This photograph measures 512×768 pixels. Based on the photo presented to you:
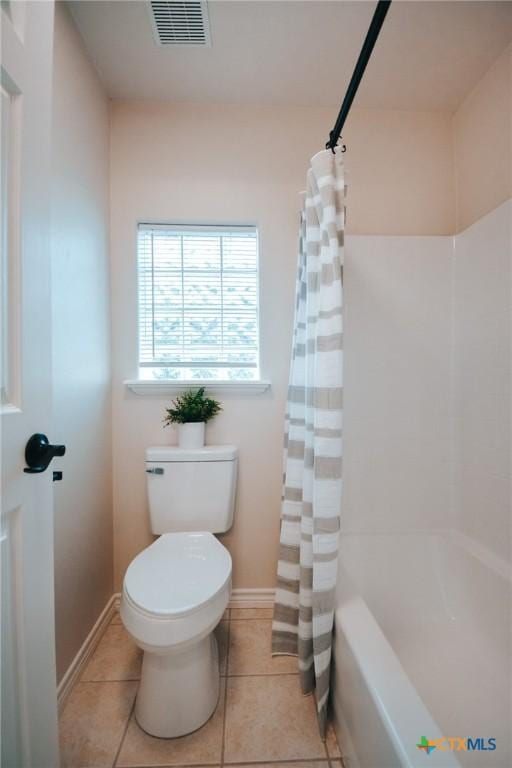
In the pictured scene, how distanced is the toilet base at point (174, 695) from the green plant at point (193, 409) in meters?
0.85

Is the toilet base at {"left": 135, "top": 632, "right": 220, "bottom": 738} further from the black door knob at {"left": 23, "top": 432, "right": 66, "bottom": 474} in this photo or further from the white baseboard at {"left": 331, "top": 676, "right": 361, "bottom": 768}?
the black door knob at {"left": 23, "top": 432, "right": 66, "bottom": 474}

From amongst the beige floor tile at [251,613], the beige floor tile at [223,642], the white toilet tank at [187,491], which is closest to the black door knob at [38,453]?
the white toilet tank at [187,491]

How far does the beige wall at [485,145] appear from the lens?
1.40m

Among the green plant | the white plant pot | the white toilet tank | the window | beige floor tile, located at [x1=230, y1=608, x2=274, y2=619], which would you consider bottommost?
beige floor tile, located at [x1=230, y1=608, x2=274, y2=619]

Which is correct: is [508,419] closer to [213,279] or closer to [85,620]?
[213,279]

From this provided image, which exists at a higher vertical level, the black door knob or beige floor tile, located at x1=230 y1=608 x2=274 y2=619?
the black door knob

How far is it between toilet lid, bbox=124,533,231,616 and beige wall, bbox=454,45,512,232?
6.28 feet

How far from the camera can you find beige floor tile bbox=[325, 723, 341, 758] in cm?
101

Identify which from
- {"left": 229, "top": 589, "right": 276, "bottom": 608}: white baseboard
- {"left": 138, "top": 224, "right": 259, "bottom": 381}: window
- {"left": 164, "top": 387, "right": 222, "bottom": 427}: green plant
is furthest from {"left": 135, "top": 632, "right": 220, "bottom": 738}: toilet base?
{"left": 138, "top": 224, "right": 259, "bottom": 381}: window

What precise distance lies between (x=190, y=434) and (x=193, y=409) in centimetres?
12

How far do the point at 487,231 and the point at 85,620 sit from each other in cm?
231

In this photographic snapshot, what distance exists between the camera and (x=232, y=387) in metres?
1.64

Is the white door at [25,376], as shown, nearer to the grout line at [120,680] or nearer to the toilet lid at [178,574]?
the toilet lid at [178,574]

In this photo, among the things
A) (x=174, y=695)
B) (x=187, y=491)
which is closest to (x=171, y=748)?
(x=174, y=695)
